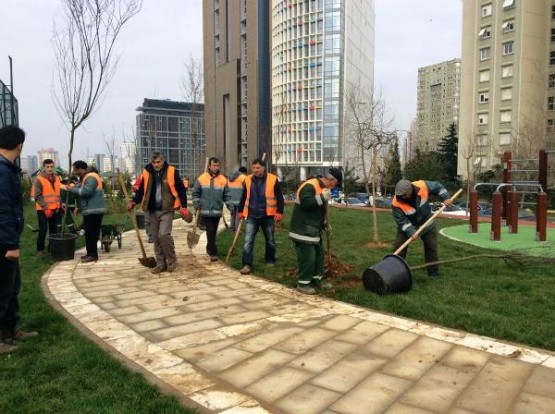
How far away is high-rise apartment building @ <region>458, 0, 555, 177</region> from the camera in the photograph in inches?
1802

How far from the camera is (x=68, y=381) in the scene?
135 inches

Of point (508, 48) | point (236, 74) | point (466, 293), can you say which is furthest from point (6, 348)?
point (236, 74)

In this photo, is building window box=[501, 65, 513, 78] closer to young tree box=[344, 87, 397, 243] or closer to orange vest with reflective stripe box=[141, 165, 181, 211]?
young tree box=[344, 87, 397, 243]

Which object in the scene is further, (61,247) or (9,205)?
(61,247)

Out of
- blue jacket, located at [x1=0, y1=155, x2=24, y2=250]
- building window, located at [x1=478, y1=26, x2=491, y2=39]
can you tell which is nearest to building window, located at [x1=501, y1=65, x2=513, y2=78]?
building window, located at [x1=478, y1=26, x2=491, y2=39]

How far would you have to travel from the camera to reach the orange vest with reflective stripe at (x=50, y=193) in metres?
8.66

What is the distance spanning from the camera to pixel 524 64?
4606 cm

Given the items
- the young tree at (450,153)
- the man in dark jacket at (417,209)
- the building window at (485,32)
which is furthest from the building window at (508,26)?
the man in dark jacket at (417,209)

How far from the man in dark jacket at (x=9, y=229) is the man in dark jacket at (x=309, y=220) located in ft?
10.3

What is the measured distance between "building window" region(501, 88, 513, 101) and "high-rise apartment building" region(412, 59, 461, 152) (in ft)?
148

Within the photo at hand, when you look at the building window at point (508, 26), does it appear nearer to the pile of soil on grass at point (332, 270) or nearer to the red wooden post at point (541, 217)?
the red wooden post at point (541, 217)

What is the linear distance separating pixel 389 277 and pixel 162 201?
358cm

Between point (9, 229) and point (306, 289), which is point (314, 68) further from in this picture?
point (9, 229)

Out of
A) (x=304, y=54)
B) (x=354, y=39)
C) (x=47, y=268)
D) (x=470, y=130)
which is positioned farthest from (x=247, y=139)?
(x=47, y=268)
